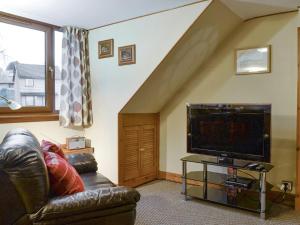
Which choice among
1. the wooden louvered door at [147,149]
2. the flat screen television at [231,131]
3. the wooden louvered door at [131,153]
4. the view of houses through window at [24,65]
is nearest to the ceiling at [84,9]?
the view of houses through window at [24,65]

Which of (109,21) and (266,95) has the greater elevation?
(109,21)

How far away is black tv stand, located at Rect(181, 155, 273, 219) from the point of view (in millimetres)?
2693

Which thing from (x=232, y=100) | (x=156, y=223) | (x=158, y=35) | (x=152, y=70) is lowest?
(x=156, y=223)

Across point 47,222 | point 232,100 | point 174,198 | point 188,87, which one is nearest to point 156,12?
point 188,87

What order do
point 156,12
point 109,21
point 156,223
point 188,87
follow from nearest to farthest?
point 156,223
point 156,12
point 109,21
point 188,87

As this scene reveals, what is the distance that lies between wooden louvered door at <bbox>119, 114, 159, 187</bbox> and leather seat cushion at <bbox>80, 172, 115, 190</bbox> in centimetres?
84

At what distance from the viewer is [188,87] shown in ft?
12.3

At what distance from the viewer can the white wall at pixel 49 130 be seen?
3247mm

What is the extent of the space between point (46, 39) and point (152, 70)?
1.48 metres

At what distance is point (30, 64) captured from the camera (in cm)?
336

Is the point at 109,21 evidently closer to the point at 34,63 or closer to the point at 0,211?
the point at 34,63

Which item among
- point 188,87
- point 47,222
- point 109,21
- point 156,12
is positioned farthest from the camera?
point 188,87

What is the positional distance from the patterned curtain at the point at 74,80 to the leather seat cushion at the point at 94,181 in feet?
3.57

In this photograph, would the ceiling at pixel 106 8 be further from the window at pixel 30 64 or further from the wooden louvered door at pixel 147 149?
the wooden louvered door at pixel 147 149
